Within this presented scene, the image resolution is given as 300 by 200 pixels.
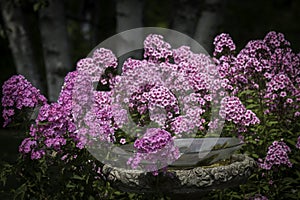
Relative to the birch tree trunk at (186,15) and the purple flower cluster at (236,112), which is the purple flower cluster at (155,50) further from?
the birch tree trunk at (186,15)

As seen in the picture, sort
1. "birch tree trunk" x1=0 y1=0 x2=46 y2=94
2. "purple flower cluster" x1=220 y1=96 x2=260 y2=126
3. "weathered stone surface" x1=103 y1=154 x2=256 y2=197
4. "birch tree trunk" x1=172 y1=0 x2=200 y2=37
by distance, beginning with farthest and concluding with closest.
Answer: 1. "birch tree trunk" x1=0 y1=0 x2=46 y2=94
2. "birch tree trunk" x1=172 y1=0 x2=200 y2=37
3. "purple flower cluster" x1=220 y1=96 x2=260 y2=126
4. "weathered stone surface" x1=103 y1=154 x2=256 y2=197

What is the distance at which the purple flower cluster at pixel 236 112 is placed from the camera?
15.5 feet

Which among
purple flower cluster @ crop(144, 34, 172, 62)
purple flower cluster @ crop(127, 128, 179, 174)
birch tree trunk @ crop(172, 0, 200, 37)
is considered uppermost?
birch tree trunk @ crop(172, 0, 200, 37)

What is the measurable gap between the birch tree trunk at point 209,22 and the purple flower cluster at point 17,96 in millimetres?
4551

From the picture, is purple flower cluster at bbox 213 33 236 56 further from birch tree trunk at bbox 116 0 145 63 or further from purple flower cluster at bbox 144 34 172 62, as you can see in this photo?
birch tree trunk at bbox 116 0 145 63

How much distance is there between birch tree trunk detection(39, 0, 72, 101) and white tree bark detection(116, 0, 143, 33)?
2.85 feet

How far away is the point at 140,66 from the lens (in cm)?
488

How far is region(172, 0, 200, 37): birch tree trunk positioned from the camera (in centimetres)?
893

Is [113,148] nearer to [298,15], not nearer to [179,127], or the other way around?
[179,127]

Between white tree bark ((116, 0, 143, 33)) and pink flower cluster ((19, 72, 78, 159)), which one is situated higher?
white tree bark ((116, 0, 143, 33))

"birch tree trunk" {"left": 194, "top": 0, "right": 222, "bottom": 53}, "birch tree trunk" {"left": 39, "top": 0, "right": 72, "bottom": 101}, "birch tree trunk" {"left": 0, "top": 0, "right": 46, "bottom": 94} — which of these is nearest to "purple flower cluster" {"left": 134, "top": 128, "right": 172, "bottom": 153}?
"birch tree trunk" {"left": 194, "top": 0, "right": 222, "bottom": 53}

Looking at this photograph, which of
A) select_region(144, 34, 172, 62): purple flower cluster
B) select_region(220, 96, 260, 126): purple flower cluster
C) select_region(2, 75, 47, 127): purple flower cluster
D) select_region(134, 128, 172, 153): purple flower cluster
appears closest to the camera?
select_region(134, 128, 172, 153): purple flower cluster

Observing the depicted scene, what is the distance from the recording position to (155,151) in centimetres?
400

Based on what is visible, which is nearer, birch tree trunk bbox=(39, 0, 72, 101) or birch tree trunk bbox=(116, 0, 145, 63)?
birch tree trunk bbox=(116, 0, 145, 63)
